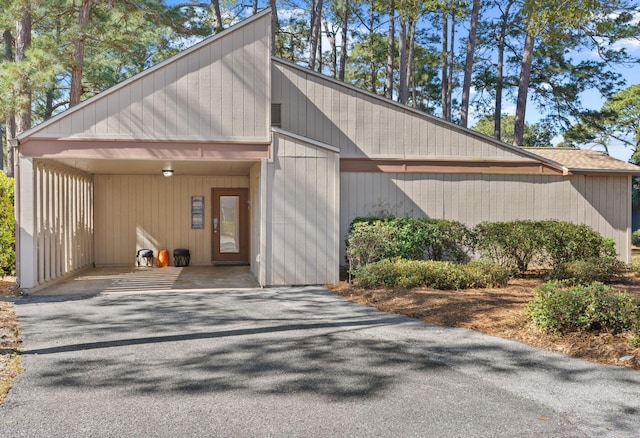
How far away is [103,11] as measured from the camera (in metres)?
18.0

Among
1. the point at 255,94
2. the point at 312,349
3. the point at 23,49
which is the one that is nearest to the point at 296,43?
the point at 23,49

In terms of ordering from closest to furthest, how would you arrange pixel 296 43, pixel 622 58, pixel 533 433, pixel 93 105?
pixel 533 433 → pixel 93 105 → pixel 622 58 → pixel 296 43

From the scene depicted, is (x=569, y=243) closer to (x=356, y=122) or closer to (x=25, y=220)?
(x=356, y=122)

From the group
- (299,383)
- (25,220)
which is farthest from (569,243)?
(25,220)

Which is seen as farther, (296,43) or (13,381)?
(296,43)

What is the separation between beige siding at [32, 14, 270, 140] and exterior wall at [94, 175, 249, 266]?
16.9 ft

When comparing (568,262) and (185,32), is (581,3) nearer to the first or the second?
(568,262)

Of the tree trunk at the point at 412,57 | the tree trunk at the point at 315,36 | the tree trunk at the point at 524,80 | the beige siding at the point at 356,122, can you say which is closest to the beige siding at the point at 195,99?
the beige siding at the point at 356,122

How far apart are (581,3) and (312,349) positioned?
7482mm

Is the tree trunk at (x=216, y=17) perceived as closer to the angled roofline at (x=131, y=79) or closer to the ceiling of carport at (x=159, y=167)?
Answer: the ceiling of carport at (x=159, y=167)

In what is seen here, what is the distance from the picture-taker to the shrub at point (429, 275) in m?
9.70

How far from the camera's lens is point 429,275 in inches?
383

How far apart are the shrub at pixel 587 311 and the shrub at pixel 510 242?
181 inches

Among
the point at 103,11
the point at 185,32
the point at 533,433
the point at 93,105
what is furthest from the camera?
the point at 185,32
